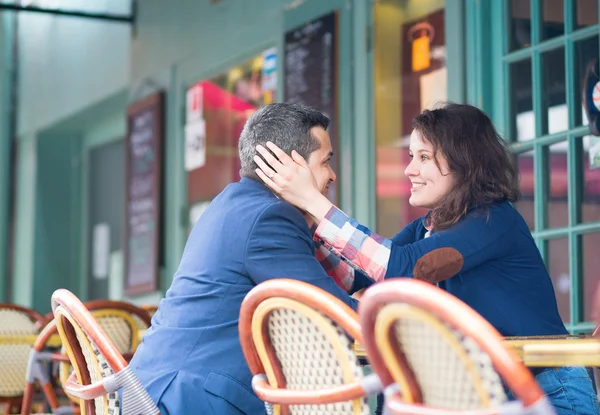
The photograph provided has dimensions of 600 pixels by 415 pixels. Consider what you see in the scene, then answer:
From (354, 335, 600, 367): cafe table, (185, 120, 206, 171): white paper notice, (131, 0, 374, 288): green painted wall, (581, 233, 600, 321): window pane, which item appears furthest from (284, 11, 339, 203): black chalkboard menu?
(354, 335, 600, 367): cafe table

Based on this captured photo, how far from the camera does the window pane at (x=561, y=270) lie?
13.0 feet

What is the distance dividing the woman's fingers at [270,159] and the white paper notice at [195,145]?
4232 millimetres

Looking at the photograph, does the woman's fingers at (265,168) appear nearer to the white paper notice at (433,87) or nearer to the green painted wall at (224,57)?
the white paper notice at (433,87)

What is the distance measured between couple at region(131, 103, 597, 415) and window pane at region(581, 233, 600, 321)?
129cm

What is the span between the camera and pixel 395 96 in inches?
197

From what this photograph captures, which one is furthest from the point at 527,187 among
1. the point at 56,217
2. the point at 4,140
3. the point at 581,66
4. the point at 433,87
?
the point at 4,140

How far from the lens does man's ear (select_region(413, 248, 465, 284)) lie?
2.32 metres

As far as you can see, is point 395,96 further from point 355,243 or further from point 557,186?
point 355,243

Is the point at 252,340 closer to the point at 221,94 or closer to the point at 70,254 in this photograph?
the point at 221,94

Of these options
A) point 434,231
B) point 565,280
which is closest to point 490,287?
point 434,231

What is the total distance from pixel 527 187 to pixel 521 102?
0.37m

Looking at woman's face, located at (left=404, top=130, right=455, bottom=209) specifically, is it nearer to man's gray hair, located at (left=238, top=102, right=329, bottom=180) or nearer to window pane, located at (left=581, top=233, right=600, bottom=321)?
man's gray hair, located at (left=238, top=102, right=329, bottom=180)

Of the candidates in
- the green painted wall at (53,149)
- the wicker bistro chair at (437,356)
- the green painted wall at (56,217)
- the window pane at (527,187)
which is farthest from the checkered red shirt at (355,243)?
the green painted wall at (56,217)

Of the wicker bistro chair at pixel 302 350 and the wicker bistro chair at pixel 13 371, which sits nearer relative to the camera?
the wicker bistro chair at pixel 302 350
